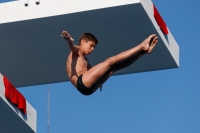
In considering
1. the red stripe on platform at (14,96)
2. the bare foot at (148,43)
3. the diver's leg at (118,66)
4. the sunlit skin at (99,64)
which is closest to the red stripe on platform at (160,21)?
the red stripe on platform at (14,96)

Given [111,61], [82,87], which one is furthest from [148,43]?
[82,87]

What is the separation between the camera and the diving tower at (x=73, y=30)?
729 inches

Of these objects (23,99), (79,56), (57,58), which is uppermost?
(57,58)

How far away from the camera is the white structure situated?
61.2ft

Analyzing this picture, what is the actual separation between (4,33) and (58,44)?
55.9 inches

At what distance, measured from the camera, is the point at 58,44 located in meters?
20.1

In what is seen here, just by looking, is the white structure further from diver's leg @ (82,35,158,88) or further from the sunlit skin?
diver's leg @ (82,35,158,88)

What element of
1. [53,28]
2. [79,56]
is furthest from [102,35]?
[79,56]

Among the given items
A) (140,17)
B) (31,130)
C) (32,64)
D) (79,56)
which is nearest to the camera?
(79,56)

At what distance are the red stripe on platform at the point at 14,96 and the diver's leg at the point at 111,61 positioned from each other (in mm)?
7628

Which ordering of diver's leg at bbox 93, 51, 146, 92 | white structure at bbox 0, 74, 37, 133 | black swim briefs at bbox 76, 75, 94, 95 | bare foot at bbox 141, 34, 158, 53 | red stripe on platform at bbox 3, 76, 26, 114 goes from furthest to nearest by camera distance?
white structure at bbox 0, 74, 37, 133, red stripe on platform at bbox 3, 76, 26, 114, black swim briefs at bbox 76, 75, 94, 95, diver's leg at bbox 93, 51, 146, 92, bare foot at bbox 141, 34, 158, 53

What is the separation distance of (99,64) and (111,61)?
0.21m

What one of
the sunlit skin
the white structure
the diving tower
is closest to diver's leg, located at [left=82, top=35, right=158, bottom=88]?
the sunlit skin

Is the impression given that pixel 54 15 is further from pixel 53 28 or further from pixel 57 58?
pixel 57 58
